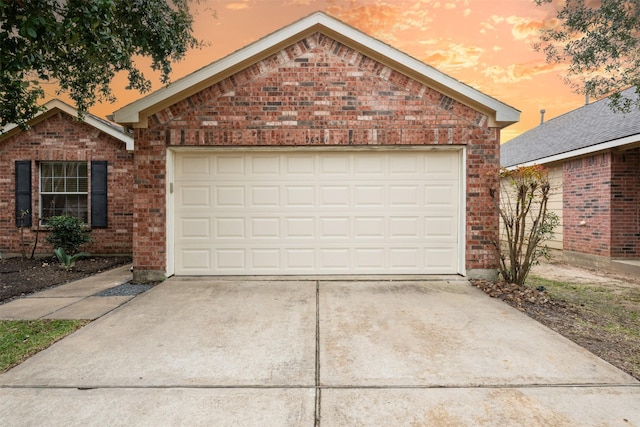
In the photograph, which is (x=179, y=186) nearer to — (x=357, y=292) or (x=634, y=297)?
(x=357, y=292)

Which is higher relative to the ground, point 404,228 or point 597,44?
point 597,44

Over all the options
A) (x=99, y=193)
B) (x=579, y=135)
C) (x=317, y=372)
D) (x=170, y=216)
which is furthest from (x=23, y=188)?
(x=579, y=135)

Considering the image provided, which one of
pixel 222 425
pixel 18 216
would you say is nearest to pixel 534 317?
pixel 222 425

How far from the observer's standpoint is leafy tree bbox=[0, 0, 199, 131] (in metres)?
5.00

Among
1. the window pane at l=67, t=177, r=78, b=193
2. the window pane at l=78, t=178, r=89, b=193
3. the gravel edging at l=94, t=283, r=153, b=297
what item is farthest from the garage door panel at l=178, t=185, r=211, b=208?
the window pane at l=67, t=177, r=78, b=193

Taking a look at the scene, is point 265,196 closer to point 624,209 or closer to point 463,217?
point 463,217

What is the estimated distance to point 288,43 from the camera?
20.7 feet

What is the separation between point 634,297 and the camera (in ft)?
19.0

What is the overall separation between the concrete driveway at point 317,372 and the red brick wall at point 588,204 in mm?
5680

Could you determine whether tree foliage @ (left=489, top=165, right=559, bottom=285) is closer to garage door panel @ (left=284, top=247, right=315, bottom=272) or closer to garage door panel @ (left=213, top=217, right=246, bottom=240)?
garage door panel @ (left=284, top=247, right=315, bottom=272)

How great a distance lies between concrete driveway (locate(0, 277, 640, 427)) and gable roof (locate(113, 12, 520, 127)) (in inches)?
140

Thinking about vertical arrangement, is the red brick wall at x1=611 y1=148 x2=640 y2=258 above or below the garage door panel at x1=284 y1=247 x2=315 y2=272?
above

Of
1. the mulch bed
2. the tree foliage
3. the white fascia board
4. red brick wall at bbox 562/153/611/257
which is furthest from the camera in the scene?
red brick wall at bbox 562/153/611/257

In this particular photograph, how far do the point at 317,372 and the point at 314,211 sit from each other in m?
3.82
